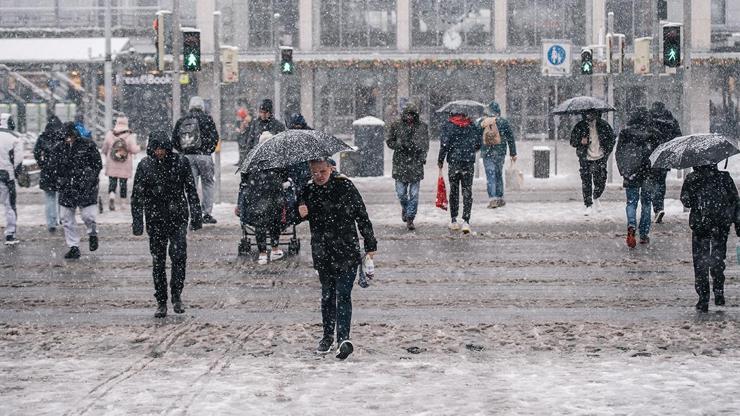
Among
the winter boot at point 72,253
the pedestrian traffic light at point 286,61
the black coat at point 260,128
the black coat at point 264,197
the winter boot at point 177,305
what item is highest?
the pedestrian traffic light at point 286,61

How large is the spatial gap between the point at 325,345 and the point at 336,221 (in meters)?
0.97

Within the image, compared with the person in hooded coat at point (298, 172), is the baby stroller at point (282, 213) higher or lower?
lower

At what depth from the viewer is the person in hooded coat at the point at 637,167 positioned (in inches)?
589

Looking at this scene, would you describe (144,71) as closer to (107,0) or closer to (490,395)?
(107,0)

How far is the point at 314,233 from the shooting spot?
356 inches


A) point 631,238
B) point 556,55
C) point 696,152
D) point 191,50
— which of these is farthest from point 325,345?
point 556,55

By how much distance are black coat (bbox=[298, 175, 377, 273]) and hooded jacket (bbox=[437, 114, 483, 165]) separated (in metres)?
7.49

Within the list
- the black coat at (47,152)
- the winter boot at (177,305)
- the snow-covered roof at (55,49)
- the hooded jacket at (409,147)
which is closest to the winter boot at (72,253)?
the black coat at (47,152)

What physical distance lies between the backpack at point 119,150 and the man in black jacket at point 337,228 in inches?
463

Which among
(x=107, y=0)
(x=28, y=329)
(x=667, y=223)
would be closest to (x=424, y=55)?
(x=107, y=0)

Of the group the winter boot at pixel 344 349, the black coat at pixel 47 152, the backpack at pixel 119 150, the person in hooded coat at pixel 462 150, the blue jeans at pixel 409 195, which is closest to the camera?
the winter boot at pixel 344 349

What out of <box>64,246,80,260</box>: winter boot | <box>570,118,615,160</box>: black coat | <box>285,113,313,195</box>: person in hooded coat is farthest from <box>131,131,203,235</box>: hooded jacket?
<box>570,118,615,160</box>: black coat

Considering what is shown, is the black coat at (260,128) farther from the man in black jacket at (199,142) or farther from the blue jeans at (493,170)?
the blue jeans at (493,170)

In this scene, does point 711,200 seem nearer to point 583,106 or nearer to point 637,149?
point 637,149
